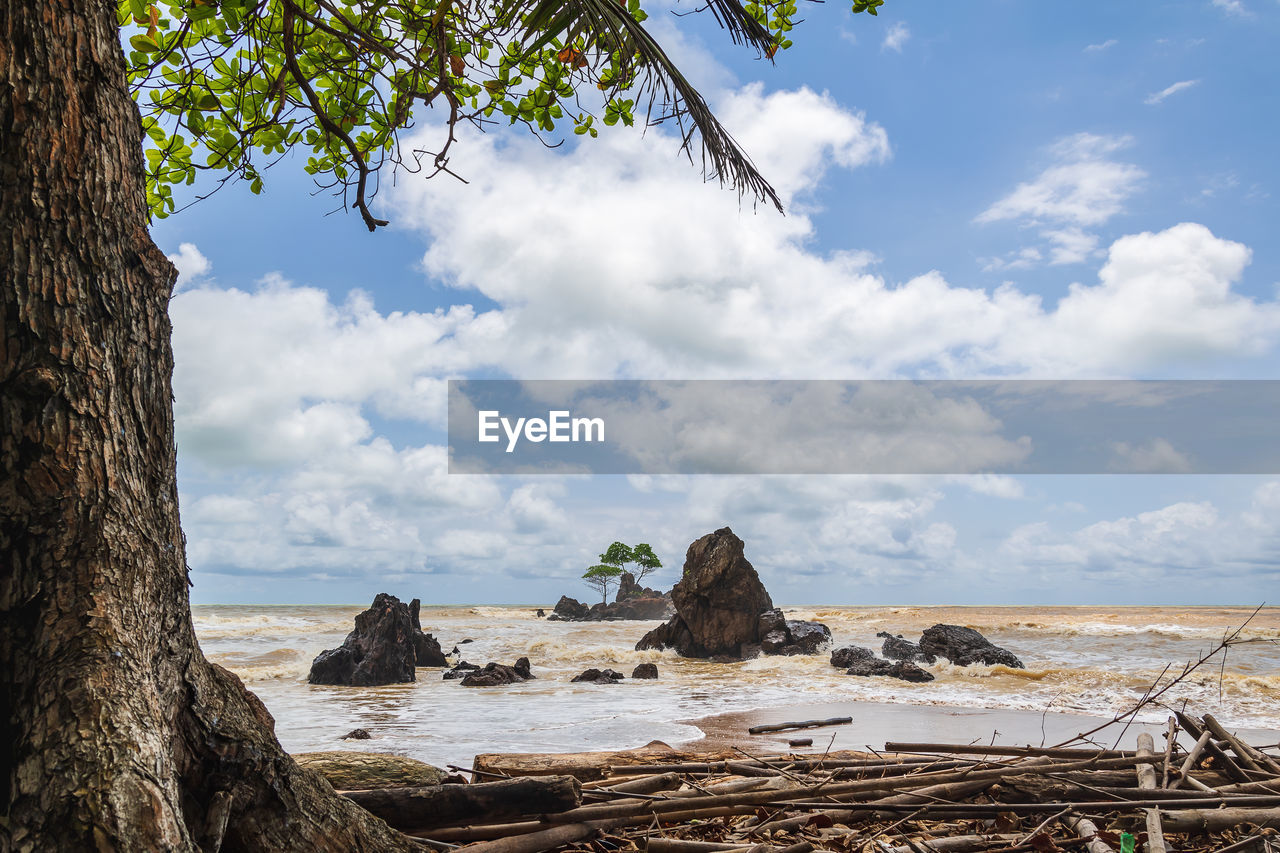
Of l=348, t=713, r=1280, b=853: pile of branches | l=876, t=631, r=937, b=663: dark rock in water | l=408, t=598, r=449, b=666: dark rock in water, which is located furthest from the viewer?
l=408, t=598, r=449, b=666: dark rock in water

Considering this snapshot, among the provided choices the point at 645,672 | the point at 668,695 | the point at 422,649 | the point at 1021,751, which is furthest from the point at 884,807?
the point at 422,649

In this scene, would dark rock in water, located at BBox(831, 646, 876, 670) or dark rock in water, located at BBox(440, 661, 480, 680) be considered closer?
dark rock in water, located at BBox(440, 661, 480, 680)

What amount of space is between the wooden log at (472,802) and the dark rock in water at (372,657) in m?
13.1

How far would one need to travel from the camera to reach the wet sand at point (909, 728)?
8.13 meters

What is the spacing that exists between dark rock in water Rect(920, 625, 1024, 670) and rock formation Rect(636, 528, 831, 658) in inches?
129

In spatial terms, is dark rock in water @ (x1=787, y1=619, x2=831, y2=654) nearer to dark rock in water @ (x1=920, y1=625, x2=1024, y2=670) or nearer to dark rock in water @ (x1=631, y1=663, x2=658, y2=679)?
dark rock in water @ (x1=920, y1=625, x2=1024, y2=670)

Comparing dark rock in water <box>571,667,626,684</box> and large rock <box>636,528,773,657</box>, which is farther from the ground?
large rock <box>636,528,773,657</box>

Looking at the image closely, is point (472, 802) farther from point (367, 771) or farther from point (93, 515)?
point (93, 515)

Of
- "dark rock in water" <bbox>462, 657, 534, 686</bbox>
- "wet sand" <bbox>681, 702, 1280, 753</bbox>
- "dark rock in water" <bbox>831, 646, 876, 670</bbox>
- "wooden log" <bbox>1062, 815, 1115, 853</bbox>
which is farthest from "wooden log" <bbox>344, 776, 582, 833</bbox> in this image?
"dark rock in water" <bbox>831, 646, 876, 670</bbox>

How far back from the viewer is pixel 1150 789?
3445mm

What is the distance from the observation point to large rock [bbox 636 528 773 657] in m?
20.0

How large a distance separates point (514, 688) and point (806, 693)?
205 inches

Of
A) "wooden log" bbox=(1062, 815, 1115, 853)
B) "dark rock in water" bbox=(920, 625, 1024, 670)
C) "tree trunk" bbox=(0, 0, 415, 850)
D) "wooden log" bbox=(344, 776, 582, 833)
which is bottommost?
"dark rock in water" bbox=(920, 625, 1024, 670)

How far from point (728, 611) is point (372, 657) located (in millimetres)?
8912
